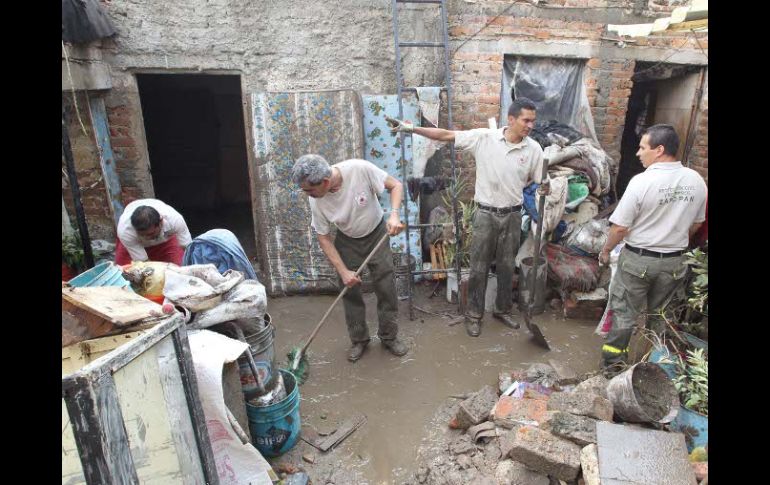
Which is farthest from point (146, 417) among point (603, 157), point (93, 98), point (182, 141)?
point (182, 141)

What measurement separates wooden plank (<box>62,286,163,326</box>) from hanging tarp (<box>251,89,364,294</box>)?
288cm

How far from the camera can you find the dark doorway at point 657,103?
6.03m

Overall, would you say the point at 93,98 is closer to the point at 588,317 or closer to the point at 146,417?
the point at 146,417

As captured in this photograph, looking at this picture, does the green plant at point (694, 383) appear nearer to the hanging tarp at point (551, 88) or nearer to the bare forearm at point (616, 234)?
the bare forearm at point (616, 234)

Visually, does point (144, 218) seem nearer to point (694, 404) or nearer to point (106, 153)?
point (106, 153)

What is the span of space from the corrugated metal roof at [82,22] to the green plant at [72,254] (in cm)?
211

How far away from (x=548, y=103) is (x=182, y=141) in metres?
7.38

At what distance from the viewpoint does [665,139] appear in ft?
10.5

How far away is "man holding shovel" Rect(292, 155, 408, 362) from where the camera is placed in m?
3.46

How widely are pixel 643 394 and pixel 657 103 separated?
565cm

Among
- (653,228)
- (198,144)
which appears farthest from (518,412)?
(198,144)

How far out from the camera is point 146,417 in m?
1.92

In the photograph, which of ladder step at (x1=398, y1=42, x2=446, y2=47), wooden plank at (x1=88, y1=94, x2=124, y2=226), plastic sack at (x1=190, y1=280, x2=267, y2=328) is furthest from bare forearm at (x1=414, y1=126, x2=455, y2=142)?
wooden plank at (x1=88, y1=94, x2=124, y2=226)

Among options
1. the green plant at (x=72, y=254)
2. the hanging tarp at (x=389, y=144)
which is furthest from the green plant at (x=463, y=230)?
the green plant at (x=72, y=254)
